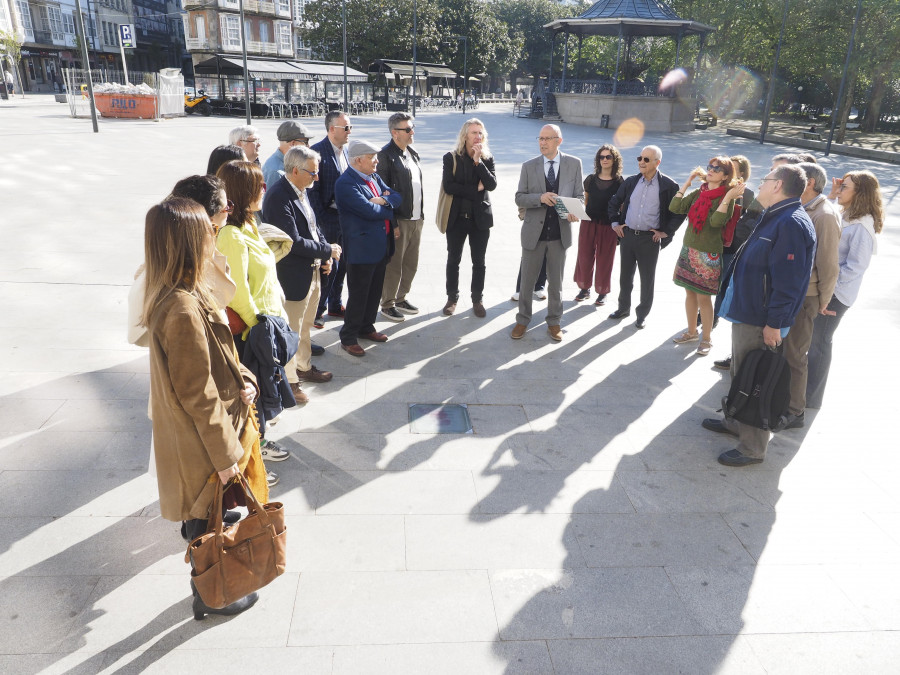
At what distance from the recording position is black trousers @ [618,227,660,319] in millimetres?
6340

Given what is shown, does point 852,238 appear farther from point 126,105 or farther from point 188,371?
point 126,105

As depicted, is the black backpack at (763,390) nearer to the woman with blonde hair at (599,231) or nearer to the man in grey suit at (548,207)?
the man in grey suit at (548,207)

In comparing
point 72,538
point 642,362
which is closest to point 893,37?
point 642,362

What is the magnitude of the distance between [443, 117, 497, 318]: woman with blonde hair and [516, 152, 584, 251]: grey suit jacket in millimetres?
391

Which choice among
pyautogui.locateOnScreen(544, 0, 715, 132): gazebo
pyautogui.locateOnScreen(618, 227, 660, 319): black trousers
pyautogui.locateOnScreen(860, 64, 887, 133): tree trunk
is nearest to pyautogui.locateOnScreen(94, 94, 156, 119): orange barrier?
pyautogui.locateOnScreen(544, 0, 715, 132): gazebo

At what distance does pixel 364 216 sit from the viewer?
525 centimetres

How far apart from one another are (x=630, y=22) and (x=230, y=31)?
38717 mm

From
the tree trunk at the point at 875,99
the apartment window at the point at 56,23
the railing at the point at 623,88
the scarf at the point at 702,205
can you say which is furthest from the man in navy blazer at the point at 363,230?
the apartment window at the point at 56,23

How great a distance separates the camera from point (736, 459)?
4.17 metres

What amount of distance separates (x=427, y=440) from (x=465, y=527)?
984mm

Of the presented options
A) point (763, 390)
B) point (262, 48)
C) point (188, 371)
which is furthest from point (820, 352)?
point (262, 48)

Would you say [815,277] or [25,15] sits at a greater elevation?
[25,15]

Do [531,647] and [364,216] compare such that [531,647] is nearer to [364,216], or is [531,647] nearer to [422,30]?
[364,216]

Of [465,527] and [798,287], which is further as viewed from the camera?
[798,287]
